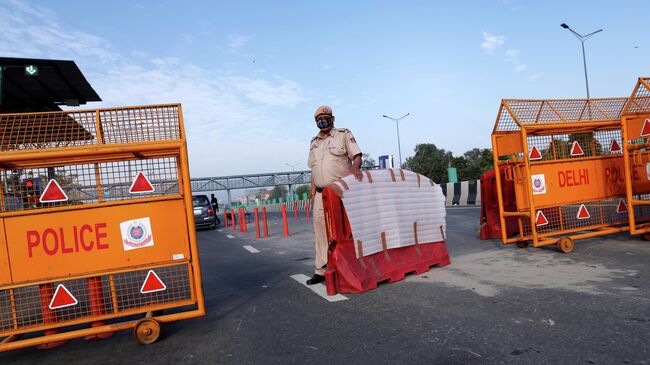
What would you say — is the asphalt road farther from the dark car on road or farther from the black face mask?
the dark car on road

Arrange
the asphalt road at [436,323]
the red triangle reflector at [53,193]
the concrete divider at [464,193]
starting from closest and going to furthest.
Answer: the asphalt road at [436,323] → the red triangle reflector at [53,193] → the concrete divider at [464,193]

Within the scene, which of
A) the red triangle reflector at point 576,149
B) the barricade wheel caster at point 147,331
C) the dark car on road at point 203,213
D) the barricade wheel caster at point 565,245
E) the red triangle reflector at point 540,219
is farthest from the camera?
the dark car on road at point 203,213

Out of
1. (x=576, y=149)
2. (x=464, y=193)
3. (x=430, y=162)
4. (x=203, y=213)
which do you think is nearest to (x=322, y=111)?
(x=576, y=149)

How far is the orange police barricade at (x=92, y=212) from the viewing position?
3428 millimetres

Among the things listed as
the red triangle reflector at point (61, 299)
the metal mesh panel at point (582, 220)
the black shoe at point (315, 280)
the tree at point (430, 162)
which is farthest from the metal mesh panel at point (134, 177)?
the tree at point (430, 162)

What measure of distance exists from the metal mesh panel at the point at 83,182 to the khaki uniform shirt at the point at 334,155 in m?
1.84

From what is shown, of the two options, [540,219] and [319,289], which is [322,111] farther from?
[540,219]

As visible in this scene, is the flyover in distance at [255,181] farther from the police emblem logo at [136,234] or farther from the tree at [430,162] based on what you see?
the police emblem logo at [136,234]

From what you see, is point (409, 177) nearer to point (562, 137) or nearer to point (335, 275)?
point (335, 275)

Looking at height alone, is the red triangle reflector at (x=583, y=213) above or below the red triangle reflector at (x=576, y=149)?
below

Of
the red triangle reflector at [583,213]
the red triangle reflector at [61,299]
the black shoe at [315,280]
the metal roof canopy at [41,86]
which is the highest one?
the metal roof canopy at [41,86]

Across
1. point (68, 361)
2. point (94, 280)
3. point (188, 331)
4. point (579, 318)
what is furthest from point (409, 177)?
point (68, 361)

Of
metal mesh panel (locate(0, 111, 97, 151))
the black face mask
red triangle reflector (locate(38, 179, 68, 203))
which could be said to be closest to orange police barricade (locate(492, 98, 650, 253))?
the black face mask

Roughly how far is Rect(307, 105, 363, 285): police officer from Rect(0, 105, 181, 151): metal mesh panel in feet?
6.13
